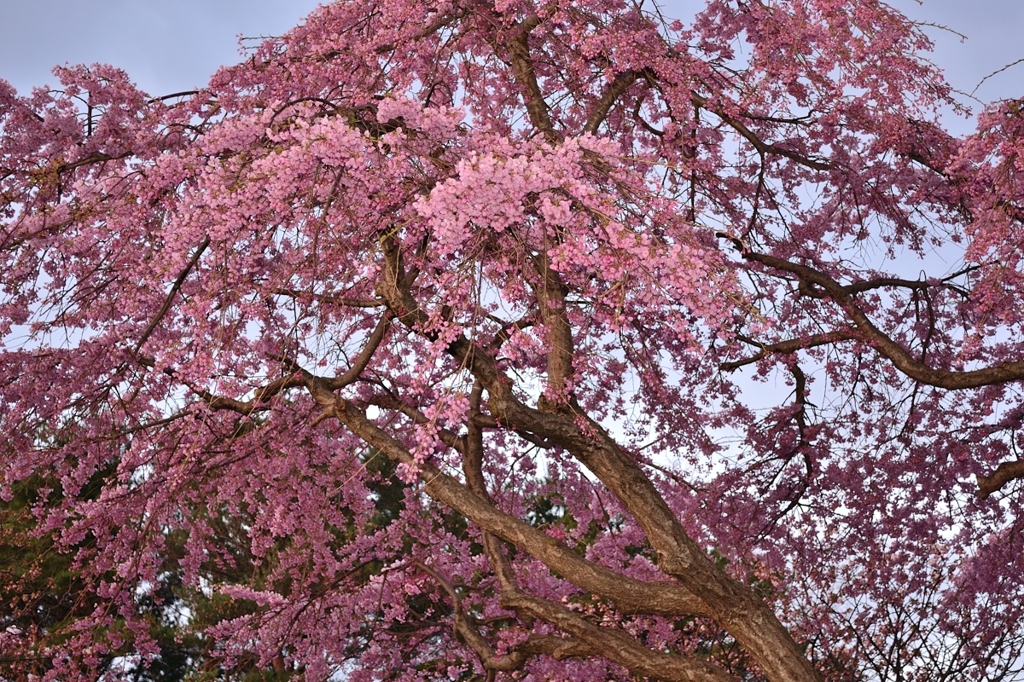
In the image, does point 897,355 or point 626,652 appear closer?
point 626,652

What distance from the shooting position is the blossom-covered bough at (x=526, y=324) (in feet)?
16.0

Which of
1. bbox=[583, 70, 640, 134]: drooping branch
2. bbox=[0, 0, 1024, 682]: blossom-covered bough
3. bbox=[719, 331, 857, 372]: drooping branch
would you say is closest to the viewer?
bbox=[0, 0, 1024, 682]: blossom-covered bough

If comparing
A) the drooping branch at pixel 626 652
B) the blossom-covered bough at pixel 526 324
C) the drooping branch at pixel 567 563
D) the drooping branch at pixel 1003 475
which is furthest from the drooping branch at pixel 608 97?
the drooping branch at pixel 1003 475

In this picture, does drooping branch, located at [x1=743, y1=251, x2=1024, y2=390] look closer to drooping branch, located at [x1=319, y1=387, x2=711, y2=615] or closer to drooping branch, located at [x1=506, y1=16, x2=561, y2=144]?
drooping branch, located at [x1=506, y1=16, x2=561, y2=144]

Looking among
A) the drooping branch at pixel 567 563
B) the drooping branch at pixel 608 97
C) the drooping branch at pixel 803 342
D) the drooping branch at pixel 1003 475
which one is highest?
the drooping branch at pixel 608 97

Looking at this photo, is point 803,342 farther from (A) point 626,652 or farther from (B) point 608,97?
(A) point 626,652

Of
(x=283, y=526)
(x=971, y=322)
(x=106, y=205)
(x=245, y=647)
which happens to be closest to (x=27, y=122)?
(x=106, y=205)

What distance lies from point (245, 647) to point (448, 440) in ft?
9.87

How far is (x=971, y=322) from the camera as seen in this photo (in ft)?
27.4

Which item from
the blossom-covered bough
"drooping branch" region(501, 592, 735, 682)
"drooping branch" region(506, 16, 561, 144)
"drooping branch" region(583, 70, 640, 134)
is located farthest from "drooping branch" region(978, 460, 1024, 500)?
"drooping branch" region(506, 16, 561, 144)

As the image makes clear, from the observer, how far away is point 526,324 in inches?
254

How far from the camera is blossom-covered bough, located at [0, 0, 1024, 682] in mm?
4867

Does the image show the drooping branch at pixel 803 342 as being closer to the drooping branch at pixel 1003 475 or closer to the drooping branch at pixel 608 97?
the drooping branch at pixel 1003 475

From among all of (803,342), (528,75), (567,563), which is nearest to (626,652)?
(567,563)
